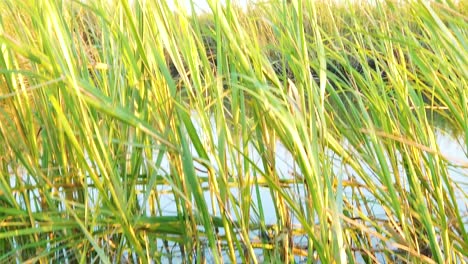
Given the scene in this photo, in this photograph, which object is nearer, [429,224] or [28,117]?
[429,224]

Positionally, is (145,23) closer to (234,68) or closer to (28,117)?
(234,68)

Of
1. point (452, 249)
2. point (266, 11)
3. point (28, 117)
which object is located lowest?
point (452, 249)

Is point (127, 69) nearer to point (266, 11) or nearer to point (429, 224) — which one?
point (266, 11)

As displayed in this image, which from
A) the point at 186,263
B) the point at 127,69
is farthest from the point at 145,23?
the point at 186,263

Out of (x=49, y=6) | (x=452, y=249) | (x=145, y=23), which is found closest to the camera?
(x=49, y=6)

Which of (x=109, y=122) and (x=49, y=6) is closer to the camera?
(x=49, y=6)

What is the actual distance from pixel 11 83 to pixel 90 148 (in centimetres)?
30

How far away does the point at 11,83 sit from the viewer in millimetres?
1194

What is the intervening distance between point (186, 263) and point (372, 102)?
16.4 inches

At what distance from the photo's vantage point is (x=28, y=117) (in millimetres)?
1225

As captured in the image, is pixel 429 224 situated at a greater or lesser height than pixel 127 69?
lesser

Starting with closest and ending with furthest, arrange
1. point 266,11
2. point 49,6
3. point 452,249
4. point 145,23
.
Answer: point 49,6
point 145,23
point 452,249
point 266,11

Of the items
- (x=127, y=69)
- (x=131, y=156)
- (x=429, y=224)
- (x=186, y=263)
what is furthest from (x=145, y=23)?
(x=429, y=224)

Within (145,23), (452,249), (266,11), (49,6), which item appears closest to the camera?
(49,6)
